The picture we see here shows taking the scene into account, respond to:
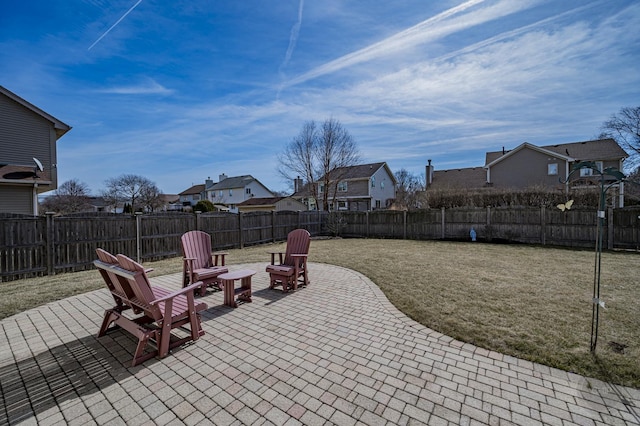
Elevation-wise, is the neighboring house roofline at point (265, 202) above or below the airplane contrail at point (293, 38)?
below

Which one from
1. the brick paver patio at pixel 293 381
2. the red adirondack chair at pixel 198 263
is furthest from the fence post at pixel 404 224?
the brick paver patio at pixel 293 381

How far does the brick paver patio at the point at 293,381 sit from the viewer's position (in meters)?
2.32

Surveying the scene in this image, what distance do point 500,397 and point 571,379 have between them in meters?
0.90

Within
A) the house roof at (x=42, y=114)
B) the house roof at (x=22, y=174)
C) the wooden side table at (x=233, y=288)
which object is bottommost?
the wooden side table at (x=233, y=288)

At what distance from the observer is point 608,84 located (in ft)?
30.5

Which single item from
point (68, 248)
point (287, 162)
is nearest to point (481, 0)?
point (68, 248)

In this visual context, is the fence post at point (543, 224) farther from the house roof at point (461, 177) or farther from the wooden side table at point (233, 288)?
the house roof at point (461, 177)

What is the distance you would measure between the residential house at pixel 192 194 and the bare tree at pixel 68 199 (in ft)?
53.9

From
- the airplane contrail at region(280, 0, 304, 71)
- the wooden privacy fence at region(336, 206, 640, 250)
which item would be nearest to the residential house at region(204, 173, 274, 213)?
the wooden privacy fence at region(336, 206, 640, 250)

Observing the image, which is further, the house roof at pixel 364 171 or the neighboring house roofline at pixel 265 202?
the neighboring house roofline at pixel 265 202

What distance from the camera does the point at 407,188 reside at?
4338cm

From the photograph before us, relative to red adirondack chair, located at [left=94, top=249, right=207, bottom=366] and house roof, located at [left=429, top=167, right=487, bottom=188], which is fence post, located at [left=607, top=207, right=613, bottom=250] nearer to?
red adirondack chair, located at [left=94, top=249, right=207, bottom=366]

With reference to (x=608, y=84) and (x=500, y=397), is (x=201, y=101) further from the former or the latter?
(x=608, y=84)

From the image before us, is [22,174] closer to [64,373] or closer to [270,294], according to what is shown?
[270,294]
